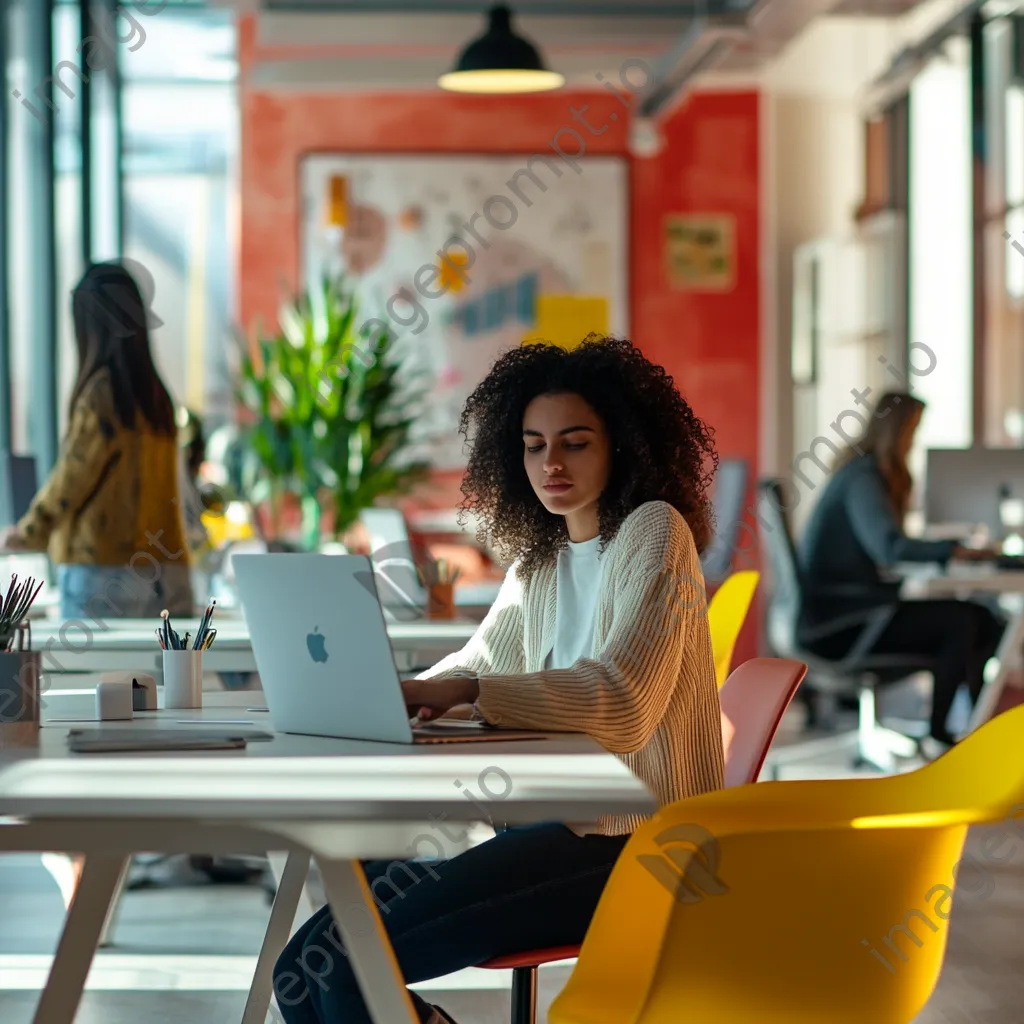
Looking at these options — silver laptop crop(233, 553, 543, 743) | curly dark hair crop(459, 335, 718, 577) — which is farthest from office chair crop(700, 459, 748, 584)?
silver laptop crop(233, 553, 543, 743)

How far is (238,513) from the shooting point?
6.39 metres

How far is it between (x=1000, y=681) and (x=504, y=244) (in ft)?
13.0

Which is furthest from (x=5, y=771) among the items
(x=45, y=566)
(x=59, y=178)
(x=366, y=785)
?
(x=59, y=178)

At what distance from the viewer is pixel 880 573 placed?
19.6 ft

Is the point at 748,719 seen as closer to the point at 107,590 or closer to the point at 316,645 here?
the point at 316,645

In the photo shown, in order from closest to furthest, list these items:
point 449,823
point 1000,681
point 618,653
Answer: point 449,823
point 618,653
point 1000,681

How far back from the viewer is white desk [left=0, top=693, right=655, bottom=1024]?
4.90ft

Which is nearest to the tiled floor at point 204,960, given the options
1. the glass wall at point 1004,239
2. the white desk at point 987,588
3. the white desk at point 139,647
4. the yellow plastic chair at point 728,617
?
the white desk at point 139,647

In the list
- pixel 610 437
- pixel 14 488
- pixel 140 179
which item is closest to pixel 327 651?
pixel 610 437

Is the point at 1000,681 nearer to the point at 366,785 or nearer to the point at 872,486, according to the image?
the point at 872,486

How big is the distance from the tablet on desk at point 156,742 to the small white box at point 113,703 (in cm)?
23

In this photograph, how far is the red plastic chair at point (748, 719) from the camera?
213 centimetres

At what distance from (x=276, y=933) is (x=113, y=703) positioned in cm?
55

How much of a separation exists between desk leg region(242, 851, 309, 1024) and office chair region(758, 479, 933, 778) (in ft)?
11.2
